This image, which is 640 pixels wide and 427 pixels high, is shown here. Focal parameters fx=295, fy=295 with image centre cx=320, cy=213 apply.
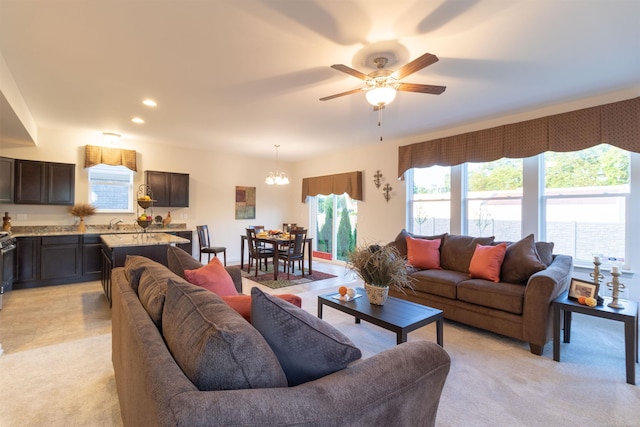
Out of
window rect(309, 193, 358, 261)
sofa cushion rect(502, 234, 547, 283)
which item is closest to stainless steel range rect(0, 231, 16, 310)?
window rect(309, 193, 358, 261)

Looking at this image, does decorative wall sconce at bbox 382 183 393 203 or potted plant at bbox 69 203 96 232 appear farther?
decorative wall sconce at bbox 382 183 393 203

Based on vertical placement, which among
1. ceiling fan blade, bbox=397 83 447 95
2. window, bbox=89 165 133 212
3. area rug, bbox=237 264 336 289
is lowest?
area rug, bbox=237 264 336 289

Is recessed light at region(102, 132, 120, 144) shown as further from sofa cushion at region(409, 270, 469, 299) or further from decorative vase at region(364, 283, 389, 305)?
sofa cushion at region(409, 270, 469, 299)

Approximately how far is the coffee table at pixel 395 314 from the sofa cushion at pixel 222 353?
1439mm

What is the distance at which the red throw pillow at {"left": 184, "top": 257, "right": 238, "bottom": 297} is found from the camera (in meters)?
1.84

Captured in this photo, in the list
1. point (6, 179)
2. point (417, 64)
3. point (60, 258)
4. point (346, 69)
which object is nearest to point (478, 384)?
point (417, 64)

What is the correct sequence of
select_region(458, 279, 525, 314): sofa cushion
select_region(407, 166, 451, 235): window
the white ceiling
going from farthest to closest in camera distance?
select_region(407, 166, 451, 235): window < select_region(458, 279, 525, 314): sofa cushion < the white ceiling

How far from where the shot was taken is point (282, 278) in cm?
521

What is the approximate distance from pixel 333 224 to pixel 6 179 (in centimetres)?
572

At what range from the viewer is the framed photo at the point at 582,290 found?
2.49m

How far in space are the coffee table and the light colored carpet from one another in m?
Result: 0.42

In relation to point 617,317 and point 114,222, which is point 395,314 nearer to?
point 617,317

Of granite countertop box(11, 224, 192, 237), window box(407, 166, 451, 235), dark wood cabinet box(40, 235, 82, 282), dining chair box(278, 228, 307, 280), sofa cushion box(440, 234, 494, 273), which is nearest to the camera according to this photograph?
sofa cushion box(440, 234, 494, 273)

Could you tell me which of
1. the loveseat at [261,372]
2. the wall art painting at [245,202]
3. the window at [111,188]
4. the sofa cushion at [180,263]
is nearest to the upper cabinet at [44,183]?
the window at [111,188]
